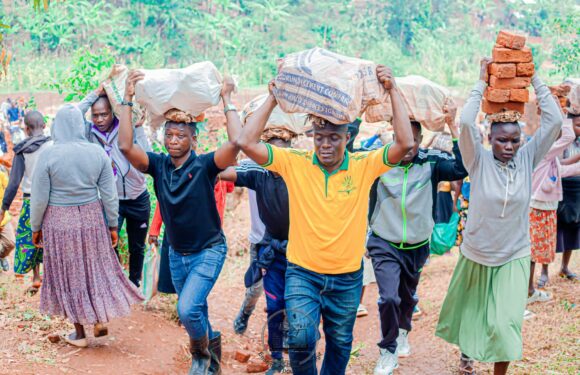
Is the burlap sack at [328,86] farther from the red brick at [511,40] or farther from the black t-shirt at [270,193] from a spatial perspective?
the red brick at [511,40]

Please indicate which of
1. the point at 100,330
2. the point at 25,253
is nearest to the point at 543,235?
the point at 100,330

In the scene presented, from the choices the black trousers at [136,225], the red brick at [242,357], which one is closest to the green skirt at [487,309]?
the red brick at [242,357]

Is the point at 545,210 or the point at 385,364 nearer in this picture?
the point at 385,364

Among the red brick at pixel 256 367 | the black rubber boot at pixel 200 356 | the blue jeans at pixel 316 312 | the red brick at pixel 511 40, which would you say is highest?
the red brick at pixel 511 40

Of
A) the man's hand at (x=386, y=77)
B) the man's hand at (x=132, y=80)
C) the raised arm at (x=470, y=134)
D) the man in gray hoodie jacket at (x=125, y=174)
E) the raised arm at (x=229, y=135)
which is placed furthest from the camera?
the man in gray hoodie jacket at (x=125, y=174)

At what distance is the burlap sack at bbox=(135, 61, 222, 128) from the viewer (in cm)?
489

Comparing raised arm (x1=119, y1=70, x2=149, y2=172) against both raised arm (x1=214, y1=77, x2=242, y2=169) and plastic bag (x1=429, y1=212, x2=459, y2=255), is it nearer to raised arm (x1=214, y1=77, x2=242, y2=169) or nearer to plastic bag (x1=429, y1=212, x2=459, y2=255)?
raised arm (x1=214, y1=77, x2=242, y2=169)

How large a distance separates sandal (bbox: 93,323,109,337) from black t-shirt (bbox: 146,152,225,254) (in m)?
1.45

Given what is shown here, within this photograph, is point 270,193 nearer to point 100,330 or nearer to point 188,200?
point 188,200

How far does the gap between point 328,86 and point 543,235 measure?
4.22m

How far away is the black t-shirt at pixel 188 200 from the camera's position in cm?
479

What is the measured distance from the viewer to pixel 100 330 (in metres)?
5.93

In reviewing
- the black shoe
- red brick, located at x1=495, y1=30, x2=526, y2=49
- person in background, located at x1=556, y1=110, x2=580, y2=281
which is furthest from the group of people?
person in background, located at x1=556, y1=110, x2=580, y2=281

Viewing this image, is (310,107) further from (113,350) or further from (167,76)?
(113,350)
